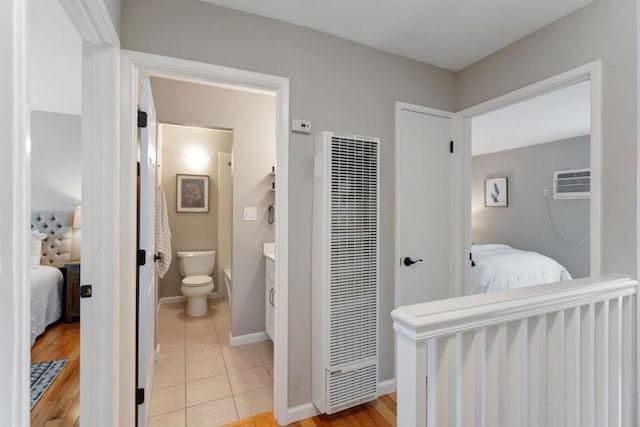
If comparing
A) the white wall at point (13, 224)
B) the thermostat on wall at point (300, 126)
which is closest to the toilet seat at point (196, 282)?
the thermostat on wall at point (300, 126)

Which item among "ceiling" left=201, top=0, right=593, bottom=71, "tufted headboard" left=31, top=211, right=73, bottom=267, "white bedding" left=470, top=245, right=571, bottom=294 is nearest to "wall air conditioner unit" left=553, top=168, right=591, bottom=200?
"white bedding" left=470, top=245, right=571, bottom=294

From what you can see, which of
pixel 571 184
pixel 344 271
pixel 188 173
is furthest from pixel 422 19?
pixel 571 184

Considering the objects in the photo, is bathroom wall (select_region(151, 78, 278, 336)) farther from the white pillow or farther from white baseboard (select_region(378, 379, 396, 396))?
the white pillow

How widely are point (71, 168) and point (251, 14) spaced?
344 cm

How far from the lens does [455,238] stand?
7.86 ft

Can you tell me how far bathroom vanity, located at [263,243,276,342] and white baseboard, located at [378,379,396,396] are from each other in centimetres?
98

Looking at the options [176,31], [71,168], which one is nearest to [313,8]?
[176,31]

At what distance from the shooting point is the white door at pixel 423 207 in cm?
220

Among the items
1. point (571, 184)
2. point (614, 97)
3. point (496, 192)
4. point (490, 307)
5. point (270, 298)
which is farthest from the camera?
point (496, 192)

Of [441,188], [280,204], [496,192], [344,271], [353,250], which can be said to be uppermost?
[496,192]

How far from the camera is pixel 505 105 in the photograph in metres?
2.09

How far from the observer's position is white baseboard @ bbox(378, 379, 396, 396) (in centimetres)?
210

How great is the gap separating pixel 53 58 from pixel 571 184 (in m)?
6.20

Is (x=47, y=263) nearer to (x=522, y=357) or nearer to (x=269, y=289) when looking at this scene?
(x=269, y=289)
